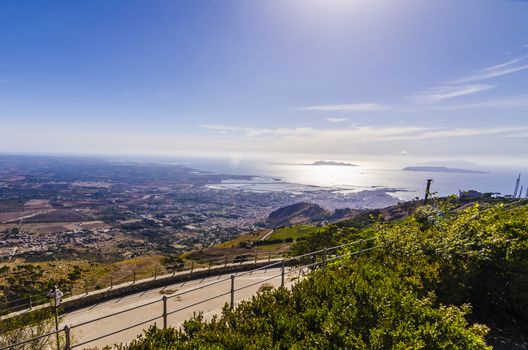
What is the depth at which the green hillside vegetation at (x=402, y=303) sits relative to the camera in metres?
4.73

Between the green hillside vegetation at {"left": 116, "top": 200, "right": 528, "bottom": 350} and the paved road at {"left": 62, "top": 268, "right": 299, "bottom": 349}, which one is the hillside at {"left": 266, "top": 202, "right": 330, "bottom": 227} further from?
the green hillside vegetation at {"left": 116, "top": 200, "right": 528, "bottom": 350}

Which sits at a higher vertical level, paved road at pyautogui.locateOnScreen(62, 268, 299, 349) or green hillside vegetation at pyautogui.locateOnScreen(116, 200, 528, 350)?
green hillside vegetation at pyautogui.locateOnScreen(116, 200, 528, 350)

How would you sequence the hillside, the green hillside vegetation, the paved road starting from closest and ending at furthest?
1. the green hillside vegetation
2. the paved road
3. the hillside

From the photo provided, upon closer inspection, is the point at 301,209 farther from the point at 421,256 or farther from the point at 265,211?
the point at 421,256

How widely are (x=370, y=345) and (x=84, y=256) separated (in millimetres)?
98673

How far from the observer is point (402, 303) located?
5488mm

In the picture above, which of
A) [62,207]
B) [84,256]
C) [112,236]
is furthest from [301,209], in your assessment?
[62,207]

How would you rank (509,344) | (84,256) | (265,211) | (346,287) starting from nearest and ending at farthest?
(346,287), (509,344), (84,256), (265,211)

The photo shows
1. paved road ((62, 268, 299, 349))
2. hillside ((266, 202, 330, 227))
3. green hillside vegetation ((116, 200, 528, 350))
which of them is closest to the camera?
green hillside vegetation ((116, 200, 528, 350))

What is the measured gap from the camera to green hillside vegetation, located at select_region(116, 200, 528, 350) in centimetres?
473

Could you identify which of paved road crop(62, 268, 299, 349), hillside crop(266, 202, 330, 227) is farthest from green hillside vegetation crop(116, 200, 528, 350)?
hillside crop(266, 202, 330, 227)

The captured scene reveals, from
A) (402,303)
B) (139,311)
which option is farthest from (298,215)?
(402,303)

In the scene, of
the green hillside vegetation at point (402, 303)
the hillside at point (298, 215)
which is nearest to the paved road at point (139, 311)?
the green hillside vegetation at point (402, 303)

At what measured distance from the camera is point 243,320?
555 centimetres
